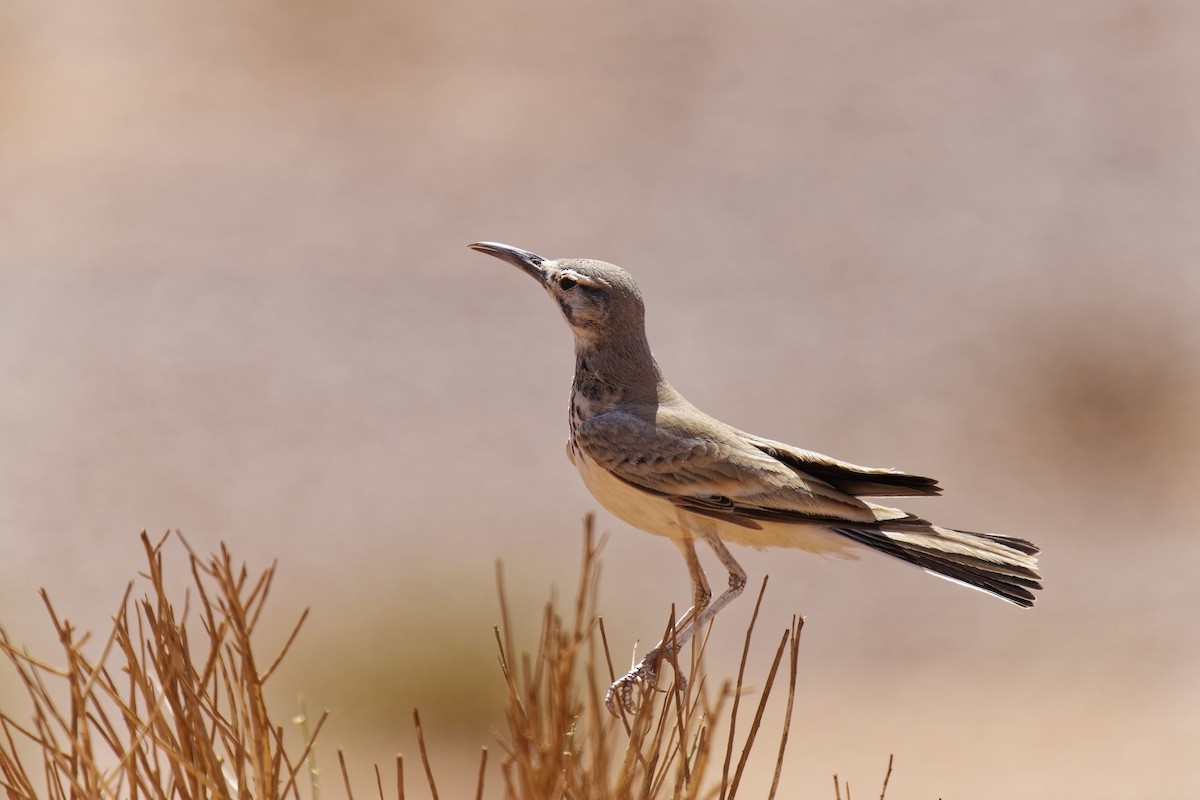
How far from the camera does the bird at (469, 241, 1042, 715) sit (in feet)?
13.5

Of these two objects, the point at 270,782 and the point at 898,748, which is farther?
the point at 898,748

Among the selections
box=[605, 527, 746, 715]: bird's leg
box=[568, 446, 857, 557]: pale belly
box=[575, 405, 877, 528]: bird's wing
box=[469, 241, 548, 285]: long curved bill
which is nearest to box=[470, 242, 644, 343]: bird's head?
box=[469, 241, 548, 285]: long curved bill

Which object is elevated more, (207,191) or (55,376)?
(207,191)

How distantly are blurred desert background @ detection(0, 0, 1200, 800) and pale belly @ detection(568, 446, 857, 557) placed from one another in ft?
24.0

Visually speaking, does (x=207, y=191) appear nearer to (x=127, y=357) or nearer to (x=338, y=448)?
(x=127, y=357)

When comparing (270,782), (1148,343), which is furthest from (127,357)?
(270,782)

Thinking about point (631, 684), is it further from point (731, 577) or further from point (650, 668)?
point (731, 577)

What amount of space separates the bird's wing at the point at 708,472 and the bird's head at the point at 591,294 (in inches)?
11.2

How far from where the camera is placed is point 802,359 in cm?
1652

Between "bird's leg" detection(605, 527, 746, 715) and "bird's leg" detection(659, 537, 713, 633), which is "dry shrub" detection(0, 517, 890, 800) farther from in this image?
"bird's leg" detection(659, 537, 713, 633)

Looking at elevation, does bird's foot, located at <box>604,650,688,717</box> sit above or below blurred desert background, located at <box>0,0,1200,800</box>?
below

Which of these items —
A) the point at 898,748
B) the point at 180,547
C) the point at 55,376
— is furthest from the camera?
the point at 55,376

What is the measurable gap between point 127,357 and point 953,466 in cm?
916

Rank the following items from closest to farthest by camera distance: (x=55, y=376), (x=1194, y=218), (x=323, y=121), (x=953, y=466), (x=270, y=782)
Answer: (x=270, y=782)
(x=953, y=466)
(x=55, y=376)
(x=1194, y=218)
(x=323, y=121)
